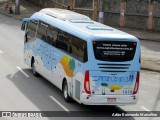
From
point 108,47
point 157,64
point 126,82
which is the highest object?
point 108,47

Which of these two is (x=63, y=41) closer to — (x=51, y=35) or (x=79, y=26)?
(x=79, y=26)

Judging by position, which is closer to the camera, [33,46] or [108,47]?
[108,47]

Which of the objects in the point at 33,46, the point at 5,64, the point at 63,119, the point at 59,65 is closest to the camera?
the point at 63,119

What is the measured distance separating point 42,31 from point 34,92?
3720 millimetres

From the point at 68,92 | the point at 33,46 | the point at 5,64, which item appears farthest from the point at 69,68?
the point at 5,64

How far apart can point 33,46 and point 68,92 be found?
572cm

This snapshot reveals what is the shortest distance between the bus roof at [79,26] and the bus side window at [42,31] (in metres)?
0.29

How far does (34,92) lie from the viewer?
20.1 m

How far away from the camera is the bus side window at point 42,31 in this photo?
72.5 ft

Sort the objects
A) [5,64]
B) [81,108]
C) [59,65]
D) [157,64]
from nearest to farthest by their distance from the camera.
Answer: [81,108] → [59,65] → [5,64] → [157,64]

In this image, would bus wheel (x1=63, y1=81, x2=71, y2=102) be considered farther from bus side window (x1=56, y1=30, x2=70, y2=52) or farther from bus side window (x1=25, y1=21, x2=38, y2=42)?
bus side window (x1=25, y1=21, x2=38, y2=42)

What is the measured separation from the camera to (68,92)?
18.7 m

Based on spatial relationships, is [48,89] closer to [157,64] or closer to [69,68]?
[69,68]

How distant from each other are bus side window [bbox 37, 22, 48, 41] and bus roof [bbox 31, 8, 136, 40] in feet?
0.95
